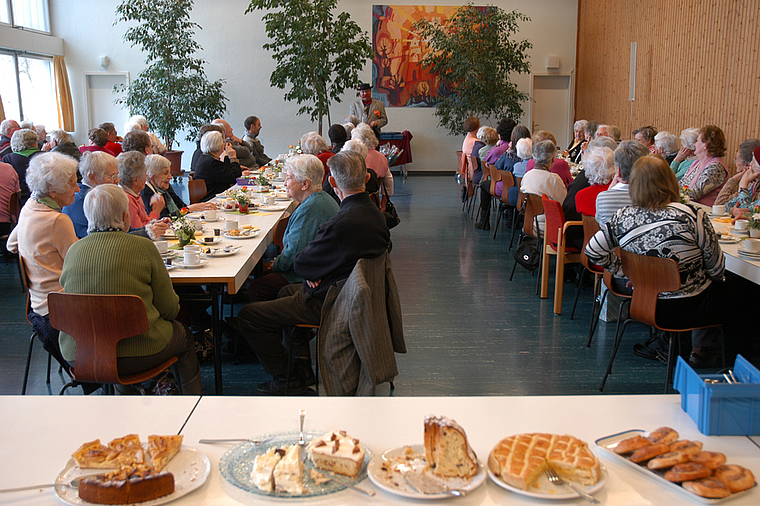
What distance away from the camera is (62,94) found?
14.2 metres

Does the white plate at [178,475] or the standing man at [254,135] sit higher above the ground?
the standing man at [254,135]

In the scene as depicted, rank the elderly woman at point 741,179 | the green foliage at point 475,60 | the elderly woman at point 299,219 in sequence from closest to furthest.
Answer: the elderly woman at point 299,219 → the elderly woman at point 741,179 → the green foliage at point 475,60

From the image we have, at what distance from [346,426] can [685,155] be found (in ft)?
22.4

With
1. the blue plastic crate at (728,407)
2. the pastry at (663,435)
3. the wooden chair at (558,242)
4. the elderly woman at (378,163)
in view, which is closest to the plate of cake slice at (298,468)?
the pastry at (663,435)

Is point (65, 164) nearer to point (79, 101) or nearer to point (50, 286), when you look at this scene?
Result: point (50, 286)

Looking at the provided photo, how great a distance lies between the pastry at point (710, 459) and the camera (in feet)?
4.50

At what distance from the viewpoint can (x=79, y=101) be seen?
576 inches

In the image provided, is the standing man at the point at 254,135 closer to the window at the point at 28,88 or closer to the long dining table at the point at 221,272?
the window at the point at 28,88

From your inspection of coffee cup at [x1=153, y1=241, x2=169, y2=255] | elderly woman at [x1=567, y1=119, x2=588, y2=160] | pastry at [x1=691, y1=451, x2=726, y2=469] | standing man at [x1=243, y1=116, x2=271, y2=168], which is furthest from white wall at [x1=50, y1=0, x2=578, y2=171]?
pastry at [x1=691, y1=451, x2=726, y2=469]

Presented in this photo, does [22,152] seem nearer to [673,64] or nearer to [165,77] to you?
[165,77]

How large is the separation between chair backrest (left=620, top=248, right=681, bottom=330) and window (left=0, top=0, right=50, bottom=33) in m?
12.7

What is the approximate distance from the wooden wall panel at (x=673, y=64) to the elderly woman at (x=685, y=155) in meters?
1.50

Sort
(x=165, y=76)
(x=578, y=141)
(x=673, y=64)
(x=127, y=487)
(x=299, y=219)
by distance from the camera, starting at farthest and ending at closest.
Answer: (x=165, y=76) < (x=673, y=64) < (x=578, y=141) < (x=299, y=219) < (x=127, y=487)

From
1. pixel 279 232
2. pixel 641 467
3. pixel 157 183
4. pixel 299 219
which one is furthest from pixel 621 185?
pixel 157 183
